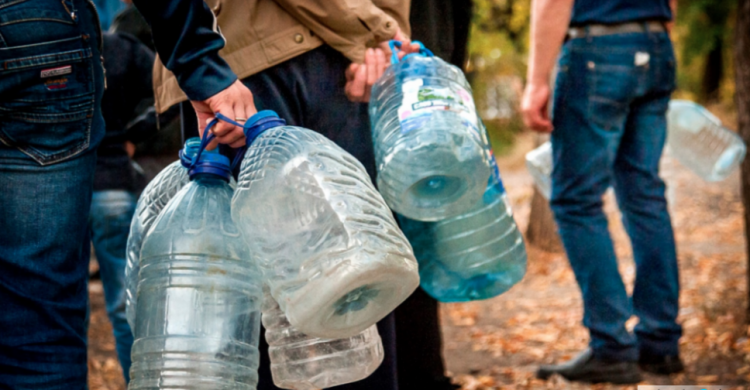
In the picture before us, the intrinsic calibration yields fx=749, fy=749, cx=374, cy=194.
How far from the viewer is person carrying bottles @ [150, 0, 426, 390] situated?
1.75m

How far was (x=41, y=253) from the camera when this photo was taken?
180cm

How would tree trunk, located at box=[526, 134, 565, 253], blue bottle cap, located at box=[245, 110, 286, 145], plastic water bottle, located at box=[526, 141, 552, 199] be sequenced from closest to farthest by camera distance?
blue bottle cap, located at box=[245, 110, 286, 145], plastic water bottle, located at box=[526, 141, 552, 199], tree trunk, located at box=[526, 134, 565, 253]

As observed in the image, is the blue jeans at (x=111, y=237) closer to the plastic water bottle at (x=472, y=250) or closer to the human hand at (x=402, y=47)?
the plastic water bottle at (x=472, y=250)

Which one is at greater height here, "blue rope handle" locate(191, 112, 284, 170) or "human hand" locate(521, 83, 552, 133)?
"blue rope handle" locate(191, 112, 284, 170)

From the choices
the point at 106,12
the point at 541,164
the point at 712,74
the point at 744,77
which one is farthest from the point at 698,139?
the point at 712,74

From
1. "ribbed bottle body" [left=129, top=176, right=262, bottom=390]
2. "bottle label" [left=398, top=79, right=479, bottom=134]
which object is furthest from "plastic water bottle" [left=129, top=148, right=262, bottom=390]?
"bottle label" [left=398, top=79, right=479, bottom=134]

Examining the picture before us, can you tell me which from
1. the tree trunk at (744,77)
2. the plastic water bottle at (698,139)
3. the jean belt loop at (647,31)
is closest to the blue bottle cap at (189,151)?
the jean belt loop at (647,31)

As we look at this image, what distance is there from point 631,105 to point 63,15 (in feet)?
7.81

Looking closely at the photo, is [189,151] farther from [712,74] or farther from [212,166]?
[712,74]

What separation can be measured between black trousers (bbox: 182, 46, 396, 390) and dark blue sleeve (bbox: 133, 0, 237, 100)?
20 centimetres

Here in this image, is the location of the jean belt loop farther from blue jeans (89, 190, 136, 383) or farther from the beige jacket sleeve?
blue jeans (89, 190, 136, 383)

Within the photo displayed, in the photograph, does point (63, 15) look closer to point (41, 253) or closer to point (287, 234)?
point (41, 253)

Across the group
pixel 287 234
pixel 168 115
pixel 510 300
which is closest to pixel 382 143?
pixel 287 234

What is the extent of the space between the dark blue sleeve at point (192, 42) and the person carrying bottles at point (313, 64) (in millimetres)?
111
